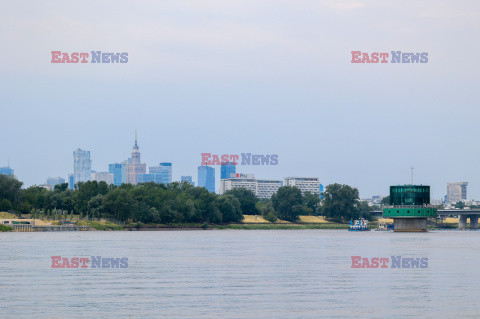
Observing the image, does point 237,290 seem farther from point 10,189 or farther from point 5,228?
point 10,189

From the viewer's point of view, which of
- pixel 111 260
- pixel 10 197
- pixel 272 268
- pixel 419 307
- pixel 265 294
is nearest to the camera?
pixel 419 307

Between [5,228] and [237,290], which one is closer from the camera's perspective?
[237,290]

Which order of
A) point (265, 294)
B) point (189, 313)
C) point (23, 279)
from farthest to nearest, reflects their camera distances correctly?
point (23, 279)
point (265, 294)
point (189, 313)

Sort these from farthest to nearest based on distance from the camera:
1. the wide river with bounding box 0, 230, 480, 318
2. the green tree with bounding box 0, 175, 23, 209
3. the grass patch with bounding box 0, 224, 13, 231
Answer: the green tree with bounding box 0, 175, 23, 209, the grass patch with bounding box 0, 224, 13, 231, the wide river with bounding box 0, 230, 480, 318

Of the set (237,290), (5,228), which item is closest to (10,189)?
(5,228)

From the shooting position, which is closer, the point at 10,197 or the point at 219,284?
the point at 219,284

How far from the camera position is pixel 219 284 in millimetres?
51094

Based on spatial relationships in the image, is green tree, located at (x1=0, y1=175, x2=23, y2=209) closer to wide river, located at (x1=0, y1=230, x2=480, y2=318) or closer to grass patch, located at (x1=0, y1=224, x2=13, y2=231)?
grass patch, located at (x1=0, y1=224, x2=13, y2=231)

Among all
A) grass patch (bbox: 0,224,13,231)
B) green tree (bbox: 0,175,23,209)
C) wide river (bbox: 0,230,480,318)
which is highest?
green tree (bbox: 0,175,23,209)

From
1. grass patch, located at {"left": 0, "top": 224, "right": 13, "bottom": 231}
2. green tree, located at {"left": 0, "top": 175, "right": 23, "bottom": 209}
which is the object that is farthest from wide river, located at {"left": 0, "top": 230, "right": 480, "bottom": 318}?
green tree, located at {"left": 0, "top": 175, "right": 23, "bottom": 209}

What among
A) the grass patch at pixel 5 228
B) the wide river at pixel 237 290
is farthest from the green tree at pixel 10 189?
the wide river at pixel 237 290

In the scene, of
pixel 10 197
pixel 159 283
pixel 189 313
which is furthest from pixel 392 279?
pixel 10 197

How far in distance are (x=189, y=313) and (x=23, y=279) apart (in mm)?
21850

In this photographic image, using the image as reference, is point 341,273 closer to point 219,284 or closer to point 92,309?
point 219,284
